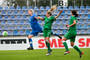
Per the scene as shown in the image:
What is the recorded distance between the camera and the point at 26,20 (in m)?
23.9

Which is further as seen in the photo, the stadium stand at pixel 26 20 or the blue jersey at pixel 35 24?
the stadium stand at pixel 26 20

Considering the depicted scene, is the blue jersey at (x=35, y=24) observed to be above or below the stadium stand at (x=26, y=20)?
above

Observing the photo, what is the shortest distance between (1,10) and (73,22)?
15.7 m

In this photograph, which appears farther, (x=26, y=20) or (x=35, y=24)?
(x=26, y=20)

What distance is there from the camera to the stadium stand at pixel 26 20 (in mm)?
23125

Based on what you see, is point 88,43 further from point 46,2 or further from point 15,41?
point 46,2

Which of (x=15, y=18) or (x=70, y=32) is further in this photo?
(x=15, y=18)

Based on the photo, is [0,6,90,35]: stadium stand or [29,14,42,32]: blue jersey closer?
[29,14,42,32]: blue jersey

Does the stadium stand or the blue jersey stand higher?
the blue jersey

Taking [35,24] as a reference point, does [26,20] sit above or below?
below

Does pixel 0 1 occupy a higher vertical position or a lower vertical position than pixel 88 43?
higher

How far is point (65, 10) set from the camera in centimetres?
2425

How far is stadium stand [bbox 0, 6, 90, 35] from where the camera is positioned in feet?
75.9

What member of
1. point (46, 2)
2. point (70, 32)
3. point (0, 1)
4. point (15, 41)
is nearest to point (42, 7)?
point (46, 2)
